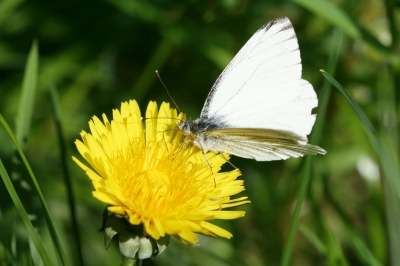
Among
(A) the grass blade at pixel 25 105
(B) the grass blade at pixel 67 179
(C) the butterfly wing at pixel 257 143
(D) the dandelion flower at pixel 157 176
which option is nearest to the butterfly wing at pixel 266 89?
(C) the butterfly wing at pixel 257 143

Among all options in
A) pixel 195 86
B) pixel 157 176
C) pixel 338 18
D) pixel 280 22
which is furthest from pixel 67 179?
pixel 195 86

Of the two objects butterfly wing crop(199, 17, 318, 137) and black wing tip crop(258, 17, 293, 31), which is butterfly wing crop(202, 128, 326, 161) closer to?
butterfly wing crop(199, 17, 318, 137)

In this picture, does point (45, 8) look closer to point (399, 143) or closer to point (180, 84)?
point (180, 84)

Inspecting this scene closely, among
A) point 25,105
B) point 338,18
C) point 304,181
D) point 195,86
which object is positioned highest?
point 338,18

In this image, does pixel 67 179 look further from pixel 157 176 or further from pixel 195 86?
pixel 195 86

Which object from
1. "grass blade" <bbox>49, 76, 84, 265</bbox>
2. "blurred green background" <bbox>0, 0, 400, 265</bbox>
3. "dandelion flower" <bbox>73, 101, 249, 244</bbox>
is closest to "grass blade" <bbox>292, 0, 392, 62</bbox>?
"blurred green background" <bbox>0, 0, 400, 265</bbox>

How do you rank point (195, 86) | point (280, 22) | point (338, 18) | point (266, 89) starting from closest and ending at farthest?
point (280, 22), point (266, 89), point (338, 18), point (195, 86)
